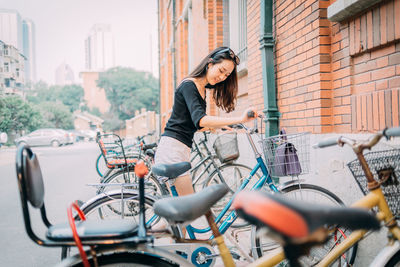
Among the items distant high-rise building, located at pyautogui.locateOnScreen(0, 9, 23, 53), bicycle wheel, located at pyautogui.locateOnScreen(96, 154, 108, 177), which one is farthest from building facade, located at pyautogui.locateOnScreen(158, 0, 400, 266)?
distant high-rise building, located at pyautogui.locateOnScreen(0, 9, 23, 53)

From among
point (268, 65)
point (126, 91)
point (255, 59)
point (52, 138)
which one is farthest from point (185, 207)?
point (126, 91)

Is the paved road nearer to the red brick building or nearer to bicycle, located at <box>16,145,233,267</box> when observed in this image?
bicycle, located at <box>16,145,233,267</box>

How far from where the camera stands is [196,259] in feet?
7.37

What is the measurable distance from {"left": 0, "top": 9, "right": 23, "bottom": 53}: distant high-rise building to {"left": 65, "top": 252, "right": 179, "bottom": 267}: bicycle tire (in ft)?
19.2

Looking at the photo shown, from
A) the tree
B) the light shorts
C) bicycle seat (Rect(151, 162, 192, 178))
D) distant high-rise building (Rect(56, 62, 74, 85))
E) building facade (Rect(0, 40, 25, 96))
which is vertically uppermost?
distant high-rise building (Rect(56, 62, 74, 85))

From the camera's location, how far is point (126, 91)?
75.2 meters

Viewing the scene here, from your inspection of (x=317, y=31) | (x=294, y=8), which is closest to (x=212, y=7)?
(x=294, y=8)

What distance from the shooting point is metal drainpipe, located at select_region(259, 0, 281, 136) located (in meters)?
4.12

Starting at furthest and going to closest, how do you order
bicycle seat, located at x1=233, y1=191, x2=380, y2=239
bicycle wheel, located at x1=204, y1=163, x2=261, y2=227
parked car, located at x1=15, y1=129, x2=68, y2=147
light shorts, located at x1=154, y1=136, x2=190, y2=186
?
1. parked car, located at x1=15, y1=129, x2=68, y2=147
2. bicycle wheel, located at x1=204, y1=163, x2=261, y2=227
3. light shorts, located at x1=154, y1=136, x2=190, y2=186
4. bicycle seat, located at x1=233, y1=191, x2=380, y2=239

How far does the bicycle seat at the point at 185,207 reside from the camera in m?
1.47

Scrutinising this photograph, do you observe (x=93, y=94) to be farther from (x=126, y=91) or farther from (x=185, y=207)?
(x=185, y=207)

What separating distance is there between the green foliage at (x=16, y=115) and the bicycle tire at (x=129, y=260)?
5375 mm

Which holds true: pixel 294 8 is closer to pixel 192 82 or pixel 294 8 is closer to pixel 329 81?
pixel 329 81

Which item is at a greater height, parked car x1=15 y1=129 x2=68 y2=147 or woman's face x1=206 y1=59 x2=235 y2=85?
woman's face x1=206 y1=59 x2=235 y2=85
